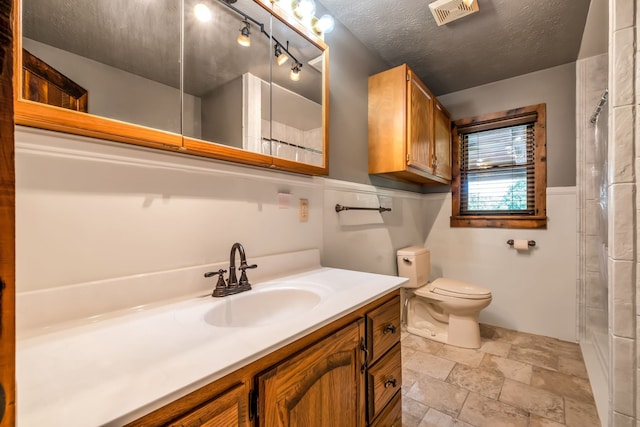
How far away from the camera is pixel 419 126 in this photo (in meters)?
2.01

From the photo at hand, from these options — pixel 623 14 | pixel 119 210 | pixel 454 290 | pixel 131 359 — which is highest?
pixel 623 14

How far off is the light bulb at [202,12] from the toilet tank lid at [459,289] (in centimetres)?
227

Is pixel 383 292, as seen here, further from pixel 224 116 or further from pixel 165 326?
pixel 224 116

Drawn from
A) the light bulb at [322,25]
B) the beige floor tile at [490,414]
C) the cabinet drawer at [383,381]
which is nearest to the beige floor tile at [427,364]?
the beige floor tile at [490,414]

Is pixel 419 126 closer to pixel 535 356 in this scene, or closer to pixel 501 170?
pixel 501 170

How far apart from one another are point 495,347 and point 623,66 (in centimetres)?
200

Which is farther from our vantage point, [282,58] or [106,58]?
[282,58]

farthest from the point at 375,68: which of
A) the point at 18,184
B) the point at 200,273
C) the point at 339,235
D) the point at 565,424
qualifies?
the point at 565,424

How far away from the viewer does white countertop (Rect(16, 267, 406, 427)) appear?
41 centimetres

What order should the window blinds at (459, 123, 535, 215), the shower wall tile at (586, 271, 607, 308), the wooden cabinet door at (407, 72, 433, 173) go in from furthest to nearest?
the window blinds at (459, 123, 535, 215) < the shower wall tile at (586, 271, 607, 308) < the wooden cabinet door at (407, 72, 433, 173)

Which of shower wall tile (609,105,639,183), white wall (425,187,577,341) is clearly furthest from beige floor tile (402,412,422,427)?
white wall (425,187,577,341)

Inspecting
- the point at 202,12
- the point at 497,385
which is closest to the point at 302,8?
the point at 202,12

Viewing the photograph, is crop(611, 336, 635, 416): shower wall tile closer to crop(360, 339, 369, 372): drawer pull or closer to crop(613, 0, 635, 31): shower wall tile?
crop(360, 339, 369, 372): drawer pull

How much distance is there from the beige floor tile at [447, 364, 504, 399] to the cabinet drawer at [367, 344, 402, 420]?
2.58ft
